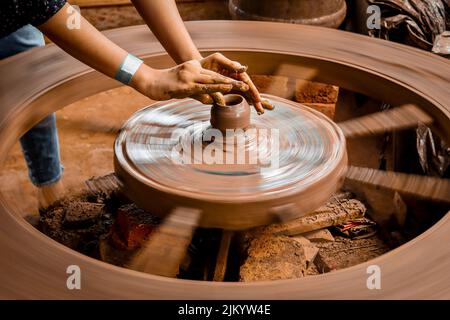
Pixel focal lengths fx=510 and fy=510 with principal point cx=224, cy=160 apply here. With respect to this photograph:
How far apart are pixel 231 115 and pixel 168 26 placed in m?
0.35

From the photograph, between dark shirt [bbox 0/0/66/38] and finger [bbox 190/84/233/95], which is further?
finger [bbox 190/84/233/95]

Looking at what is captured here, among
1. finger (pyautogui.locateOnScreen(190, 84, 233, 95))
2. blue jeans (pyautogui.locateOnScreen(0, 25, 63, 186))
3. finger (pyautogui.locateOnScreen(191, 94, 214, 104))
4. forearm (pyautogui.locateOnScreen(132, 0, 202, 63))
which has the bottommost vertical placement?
blue jeans (pyautogui.locateOnScreen(0, 25, 63, 186))

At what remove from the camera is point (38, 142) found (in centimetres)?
217

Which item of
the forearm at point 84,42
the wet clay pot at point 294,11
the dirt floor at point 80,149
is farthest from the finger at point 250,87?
the wet clay pot at point 294,11

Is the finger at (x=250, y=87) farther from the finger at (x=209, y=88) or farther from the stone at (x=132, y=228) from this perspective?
the stone at (x=132, y=228)

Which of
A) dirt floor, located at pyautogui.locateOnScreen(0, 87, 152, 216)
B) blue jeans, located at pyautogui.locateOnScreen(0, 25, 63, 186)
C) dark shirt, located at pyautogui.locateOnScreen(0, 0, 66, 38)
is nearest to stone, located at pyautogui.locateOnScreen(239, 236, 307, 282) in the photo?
dark shirt, located at pyautogui.locateOnScreen(0, 0, 66, 38)

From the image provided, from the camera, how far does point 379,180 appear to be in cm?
164

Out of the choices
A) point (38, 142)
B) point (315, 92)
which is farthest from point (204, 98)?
point (315, 92)

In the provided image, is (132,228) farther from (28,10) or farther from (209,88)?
(28,10)

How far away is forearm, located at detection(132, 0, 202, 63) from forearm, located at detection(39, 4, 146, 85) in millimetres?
286

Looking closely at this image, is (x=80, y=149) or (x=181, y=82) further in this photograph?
(x=80, y=149)

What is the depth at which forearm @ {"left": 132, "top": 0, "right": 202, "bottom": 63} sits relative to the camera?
1.46m

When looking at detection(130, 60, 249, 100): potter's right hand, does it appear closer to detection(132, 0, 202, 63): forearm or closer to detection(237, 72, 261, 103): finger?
detection(237, 72, 261, 103): finger
